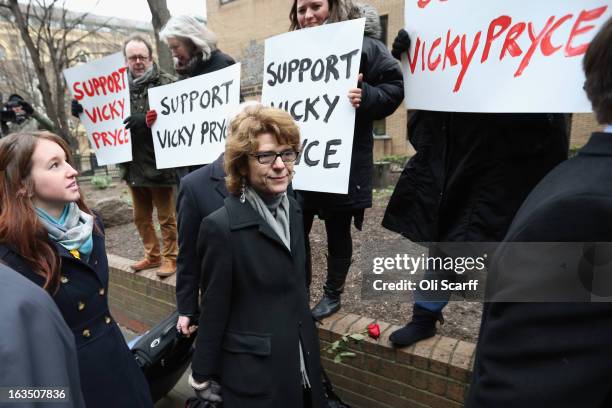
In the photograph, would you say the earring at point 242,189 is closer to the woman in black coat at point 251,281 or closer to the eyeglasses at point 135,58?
the woman in black coat at point 251,281

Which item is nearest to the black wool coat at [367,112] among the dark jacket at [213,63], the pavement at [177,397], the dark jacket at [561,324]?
the dark jacket at [213,63]

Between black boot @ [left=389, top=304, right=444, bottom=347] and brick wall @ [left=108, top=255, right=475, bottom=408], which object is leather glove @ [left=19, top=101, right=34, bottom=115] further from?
black boot @ [left=389, top=304, right=444, bottom=347]

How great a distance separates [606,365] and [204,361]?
1296 millimetres

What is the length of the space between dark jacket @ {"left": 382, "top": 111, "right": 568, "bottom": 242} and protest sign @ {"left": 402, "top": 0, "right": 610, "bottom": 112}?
0.14m

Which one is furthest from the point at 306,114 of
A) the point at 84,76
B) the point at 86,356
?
the point at 84,76

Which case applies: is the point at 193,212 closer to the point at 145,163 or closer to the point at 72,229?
the point at 72,229

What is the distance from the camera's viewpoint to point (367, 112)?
2.06m

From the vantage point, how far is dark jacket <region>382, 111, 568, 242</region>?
168 cm

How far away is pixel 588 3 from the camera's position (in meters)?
1.37

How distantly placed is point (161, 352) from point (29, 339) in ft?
5.47

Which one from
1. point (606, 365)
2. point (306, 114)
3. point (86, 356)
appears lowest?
point (86, 356)

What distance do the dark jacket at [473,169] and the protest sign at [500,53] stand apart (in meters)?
0.14

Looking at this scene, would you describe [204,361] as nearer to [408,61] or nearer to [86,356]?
[86,356]

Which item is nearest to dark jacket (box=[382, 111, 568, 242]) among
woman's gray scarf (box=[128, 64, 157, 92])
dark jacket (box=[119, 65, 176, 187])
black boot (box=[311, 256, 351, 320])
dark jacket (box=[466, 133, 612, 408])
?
black boot (box=[311, 256, 351, 320])
